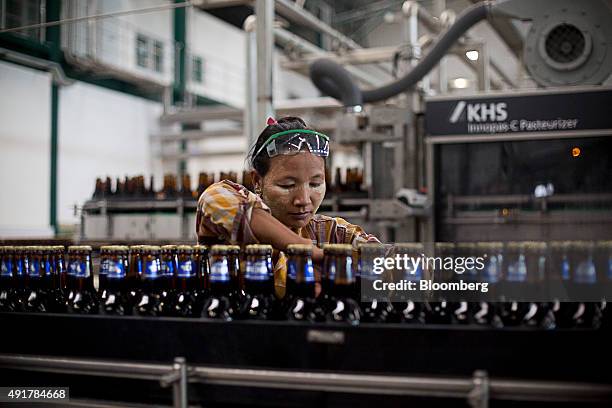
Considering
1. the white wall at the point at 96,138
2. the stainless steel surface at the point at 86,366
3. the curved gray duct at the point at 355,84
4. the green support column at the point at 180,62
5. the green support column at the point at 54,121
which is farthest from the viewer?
the green support column at the point at 180,62

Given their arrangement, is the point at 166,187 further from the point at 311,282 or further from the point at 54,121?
the point at 54,121

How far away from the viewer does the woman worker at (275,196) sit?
1542 mm

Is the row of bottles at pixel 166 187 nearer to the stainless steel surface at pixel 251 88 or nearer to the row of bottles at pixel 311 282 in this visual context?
the stainless steel surface at pixel 251 88

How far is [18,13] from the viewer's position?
136 inches

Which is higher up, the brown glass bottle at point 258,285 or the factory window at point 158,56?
the factory window at point 158,56

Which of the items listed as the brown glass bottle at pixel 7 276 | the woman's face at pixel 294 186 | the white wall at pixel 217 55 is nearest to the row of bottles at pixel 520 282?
the woman's face at pixel 294 186

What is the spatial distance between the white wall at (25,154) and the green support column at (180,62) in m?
2.58

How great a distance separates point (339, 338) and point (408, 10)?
3.75 metres

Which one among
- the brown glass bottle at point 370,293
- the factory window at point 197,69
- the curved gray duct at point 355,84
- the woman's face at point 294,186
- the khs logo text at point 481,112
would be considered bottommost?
the brown glass bottle at point 370,293

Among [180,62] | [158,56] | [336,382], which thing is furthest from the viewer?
[180,62]

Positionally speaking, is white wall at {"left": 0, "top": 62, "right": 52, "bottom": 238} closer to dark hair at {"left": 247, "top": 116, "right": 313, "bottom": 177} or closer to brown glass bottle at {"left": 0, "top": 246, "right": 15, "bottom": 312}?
brown glass bottle at {"left": 0, "top": 246, "right": 15, "bottom": 312}

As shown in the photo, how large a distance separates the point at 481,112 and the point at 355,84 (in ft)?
2.91

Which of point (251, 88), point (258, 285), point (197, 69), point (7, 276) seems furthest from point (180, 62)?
point (258, 285)

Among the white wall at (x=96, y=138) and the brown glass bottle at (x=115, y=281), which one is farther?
the white wall at (x=96, y=138)
